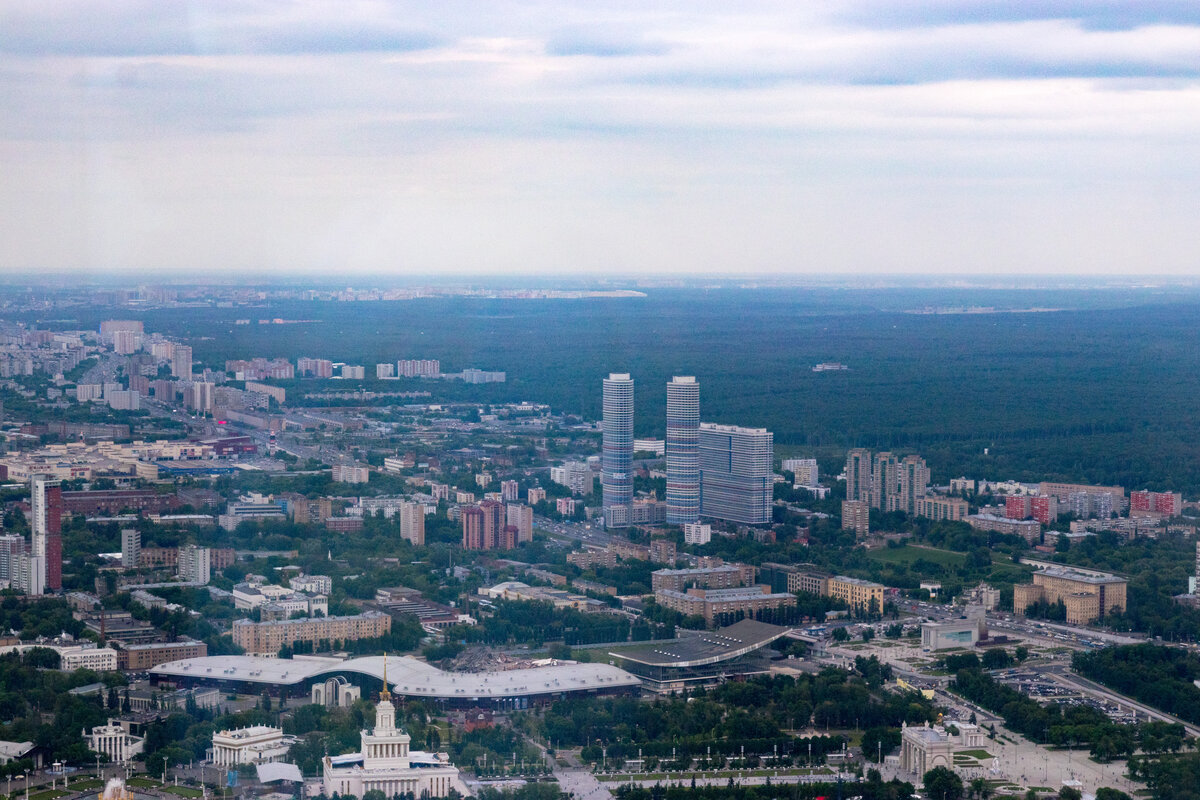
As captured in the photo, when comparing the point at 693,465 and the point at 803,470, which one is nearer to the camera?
the point at 693,465

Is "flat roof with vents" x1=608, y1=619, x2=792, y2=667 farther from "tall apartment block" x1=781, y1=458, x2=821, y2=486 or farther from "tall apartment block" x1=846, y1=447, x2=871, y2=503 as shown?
"tall apartment block" x1=781, y1=458, x2=821, y2=486

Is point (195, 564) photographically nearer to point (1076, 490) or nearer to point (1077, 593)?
point (1077, 593)

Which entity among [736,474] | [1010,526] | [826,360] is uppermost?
[826,360]

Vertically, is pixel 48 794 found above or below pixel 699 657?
below

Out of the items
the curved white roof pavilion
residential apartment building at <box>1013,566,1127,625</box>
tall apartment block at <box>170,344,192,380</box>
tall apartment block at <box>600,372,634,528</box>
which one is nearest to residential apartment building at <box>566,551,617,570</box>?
tall apartment block at <box>600,372,634,528</box>

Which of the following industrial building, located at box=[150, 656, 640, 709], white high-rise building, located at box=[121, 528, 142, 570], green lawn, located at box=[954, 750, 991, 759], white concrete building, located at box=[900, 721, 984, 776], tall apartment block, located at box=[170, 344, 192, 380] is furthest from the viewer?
tall apartment block, located at box=[170, 344, 192, 380]

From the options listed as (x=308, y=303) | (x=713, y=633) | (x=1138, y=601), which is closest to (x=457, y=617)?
(x=713, y=633)

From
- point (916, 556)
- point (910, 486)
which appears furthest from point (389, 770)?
point (910, 486)
